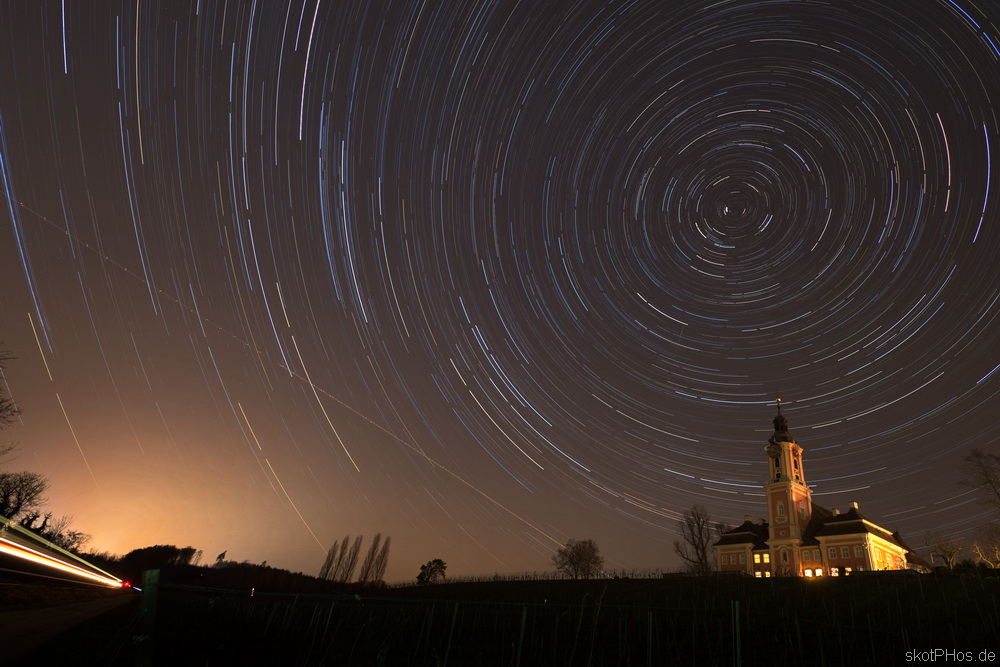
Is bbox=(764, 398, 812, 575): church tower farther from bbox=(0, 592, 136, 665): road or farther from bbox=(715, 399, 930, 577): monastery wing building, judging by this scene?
bbox=(0, 592, 136, 665): road

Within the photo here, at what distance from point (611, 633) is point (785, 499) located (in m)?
61.9

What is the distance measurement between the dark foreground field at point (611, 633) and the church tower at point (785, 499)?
125 ft

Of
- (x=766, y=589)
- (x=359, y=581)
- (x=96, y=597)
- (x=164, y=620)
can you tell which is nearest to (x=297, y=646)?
(x=164, y=620)

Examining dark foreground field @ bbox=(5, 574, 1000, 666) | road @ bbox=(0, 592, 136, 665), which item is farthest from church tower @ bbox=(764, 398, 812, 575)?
road @ bbox=(0, 592, 136, 665)

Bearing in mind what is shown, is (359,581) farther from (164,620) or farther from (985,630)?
(985,630)

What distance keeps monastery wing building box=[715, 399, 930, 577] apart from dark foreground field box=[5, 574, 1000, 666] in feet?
111

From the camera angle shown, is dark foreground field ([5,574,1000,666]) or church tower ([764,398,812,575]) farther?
church tower ([764,398,812,575])

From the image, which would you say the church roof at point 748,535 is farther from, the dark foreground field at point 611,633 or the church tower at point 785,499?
the dark foreground field at point 611,633

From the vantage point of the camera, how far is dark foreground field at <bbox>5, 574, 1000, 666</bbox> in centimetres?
1966

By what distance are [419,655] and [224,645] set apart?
7579 millimetres

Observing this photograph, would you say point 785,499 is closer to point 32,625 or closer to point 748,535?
point 748,535

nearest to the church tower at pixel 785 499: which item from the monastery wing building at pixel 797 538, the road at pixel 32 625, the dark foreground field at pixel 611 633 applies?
the monastery wing building at pixel 797 538

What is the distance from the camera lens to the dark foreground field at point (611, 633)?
64.5ft

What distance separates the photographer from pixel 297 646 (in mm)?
23406
